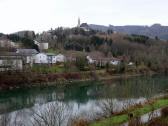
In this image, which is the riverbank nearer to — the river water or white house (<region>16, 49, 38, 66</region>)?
the river water

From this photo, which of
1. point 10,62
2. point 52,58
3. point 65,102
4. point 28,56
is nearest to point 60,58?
point 52,58

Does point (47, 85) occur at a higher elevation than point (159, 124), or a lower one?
lower

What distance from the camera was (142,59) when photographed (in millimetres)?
53906

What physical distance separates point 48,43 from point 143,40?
80.6 feet

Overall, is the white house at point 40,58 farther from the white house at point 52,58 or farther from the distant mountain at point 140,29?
the distant mountain at point 140,29

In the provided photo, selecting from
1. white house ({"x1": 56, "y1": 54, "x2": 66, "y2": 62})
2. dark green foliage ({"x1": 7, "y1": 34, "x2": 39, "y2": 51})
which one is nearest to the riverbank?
white house ({"x1": 56, "y1": 54, "x2": 66, "y2": 62})

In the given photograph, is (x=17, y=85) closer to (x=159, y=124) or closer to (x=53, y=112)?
(x=53, y=112)

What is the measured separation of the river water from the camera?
14.8 meters

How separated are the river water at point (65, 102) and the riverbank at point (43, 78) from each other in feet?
5.97

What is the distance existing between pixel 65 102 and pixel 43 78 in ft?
45.6

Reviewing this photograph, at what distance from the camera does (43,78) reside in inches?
1478

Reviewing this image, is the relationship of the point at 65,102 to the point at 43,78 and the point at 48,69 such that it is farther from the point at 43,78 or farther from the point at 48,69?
the point at 48,69

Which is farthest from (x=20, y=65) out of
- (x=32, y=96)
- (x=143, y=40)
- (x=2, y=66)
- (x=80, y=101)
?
(x=143, y=40)

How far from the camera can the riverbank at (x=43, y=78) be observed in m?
34.3
